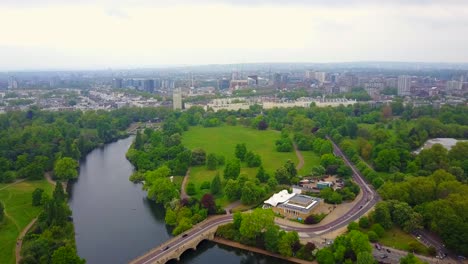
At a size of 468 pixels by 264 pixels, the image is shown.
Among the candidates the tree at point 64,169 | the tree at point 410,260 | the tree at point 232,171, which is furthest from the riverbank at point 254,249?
the tree at point 64,169

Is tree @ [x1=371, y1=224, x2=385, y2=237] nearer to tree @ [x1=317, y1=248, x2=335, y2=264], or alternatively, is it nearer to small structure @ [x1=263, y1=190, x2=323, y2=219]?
tree @ [x1=317, y1=248, x2=335, y2=264]

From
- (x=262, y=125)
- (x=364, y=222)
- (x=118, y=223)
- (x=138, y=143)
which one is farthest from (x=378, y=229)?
(x=262, y=125)

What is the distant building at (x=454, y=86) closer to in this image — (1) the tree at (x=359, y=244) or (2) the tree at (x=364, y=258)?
(1) the tree at (x=359, y=244)

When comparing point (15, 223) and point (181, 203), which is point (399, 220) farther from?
point (15, 223)

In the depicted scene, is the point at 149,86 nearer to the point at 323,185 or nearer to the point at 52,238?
the point at 323,185

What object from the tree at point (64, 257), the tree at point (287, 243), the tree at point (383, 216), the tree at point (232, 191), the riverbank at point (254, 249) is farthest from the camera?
the tree at point (232, 191)

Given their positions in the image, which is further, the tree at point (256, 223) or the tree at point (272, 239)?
the tree at point (256, 223)
